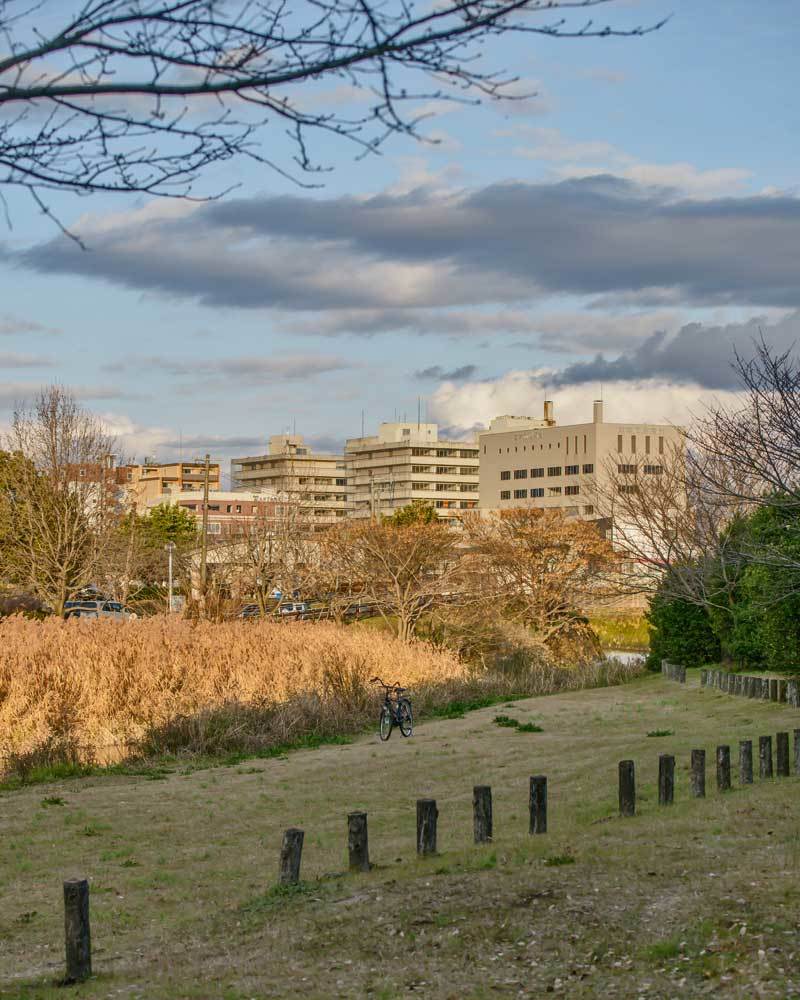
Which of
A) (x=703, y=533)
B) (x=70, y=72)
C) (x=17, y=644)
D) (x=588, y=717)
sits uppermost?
(x=70, y=72)

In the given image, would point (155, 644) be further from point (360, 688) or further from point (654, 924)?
point (654, 924)

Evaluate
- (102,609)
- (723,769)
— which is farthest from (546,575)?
(723,769)

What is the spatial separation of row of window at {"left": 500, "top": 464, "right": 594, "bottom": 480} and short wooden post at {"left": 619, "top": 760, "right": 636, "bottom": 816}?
105 m

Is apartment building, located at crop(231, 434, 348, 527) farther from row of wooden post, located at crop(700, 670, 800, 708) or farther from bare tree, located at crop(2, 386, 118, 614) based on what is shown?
row of wooden post, located at crop(700, 670, 800, 708)

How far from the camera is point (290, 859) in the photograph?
9.30 meters

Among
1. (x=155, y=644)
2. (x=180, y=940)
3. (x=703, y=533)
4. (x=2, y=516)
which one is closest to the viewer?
(x=180, y=940)

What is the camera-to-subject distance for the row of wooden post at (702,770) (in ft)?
39.2

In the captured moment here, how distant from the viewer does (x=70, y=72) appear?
5.79 m

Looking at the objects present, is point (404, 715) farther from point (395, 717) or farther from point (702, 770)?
point (702, 770)

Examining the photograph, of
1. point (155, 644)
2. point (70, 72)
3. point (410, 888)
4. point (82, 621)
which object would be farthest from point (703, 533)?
point (70, 72)

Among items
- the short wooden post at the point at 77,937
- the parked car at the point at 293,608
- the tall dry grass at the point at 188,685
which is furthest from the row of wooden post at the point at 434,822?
the parked car at the point at 293,608

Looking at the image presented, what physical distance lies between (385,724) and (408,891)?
45.1ft

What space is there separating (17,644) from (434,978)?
18436 mm

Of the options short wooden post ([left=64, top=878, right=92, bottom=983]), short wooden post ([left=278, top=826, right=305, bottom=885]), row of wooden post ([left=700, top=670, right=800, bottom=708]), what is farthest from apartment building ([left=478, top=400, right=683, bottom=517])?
short wooden post ([left=64, top=878, right=92, bottom=983])
